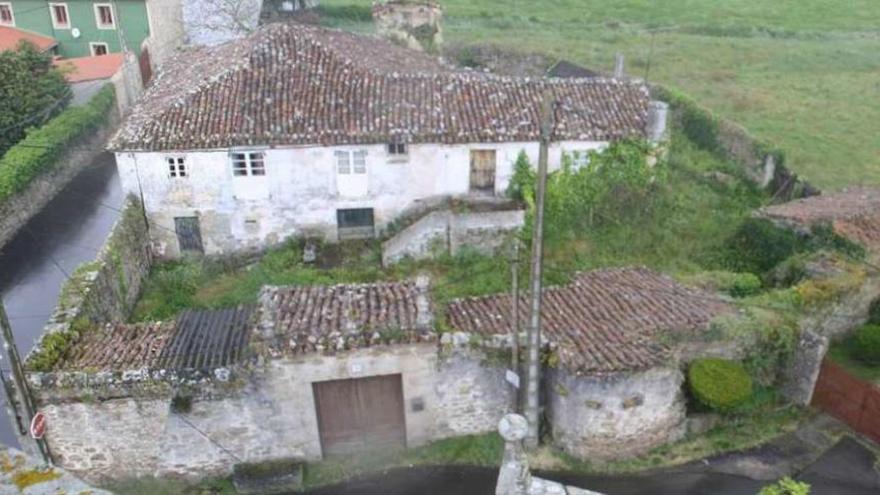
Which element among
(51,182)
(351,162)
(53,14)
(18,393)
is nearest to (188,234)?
(351,162)

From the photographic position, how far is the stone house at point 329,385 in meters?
17.3

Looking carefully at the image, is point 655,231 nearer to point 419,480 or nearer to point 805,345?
point 805,345

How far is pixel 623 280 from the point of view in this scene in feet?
74.5

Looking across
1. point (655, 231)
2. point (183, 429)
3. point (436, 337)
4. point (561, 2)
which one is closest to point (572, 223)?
point (655, 231)

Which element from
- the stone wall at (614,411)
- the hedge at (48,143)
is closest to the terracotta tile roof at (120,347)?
the stone wall at (614,411)

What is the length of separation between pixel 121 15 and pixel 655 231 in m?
33.8

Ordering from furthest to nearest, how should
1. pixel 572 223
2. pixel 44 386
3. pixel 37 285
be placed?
1. pixel 572 223
2. pixel 37 285
3. pixel 44 386

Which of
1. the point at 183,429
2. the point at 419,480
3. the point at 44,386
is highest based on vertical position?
the point at 44,386

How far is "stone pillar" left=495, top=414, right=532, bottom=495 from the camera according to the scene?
10570 millimetres

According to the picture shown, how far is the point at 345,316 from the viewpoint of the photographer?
60.4ft

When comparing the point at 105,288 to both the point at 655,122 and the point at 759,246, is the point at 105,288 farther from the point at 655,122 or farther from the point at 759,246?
the point at 759,246

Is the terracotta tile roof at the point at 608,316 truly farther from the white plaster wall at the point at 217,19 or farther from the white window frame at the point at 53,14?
the white window frame at the point at 53,14

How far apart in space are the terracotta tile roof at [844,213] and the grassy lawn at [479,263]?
2490 millimetres

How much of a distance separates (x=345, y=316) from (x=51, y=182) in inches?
841
